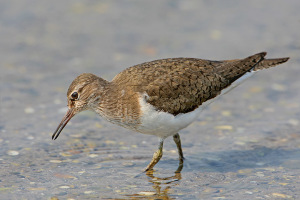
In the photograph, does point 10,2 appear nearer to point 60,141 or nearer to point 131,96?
point 60,141

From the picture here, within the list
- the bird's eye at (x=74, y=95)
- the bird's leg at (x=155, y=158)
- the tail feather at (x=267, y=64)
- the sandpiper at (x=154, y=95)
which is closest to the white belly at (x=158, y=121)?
the sandpiper at (x=154, y=95)

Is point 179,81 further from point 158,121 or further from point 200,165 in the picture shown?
point 200,165

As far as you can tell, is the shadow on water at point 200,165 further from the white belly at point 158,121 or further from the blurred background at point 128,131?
the white belly at point 158,121

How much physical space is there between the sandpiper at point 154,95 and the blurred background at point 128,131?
740 mm

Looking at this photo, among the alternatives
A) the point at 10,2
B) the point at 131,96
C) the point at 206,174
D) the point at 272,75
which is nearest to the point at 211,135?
the point at 206,174

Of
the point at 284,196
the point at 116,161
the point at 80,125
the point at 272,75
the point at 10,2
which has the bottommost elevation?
the point at 284,196

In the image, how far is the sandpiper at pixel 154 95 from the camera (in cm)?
859

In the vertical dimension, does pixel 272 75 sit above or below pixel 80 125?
above

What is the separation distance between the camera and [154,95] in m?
8.62

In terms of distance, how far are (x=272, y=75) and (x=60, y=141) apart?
573 cm

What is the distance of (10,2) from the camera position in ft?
48.8

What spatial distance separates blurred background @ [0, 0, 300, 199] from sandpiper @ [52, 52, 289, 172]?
0.74 m

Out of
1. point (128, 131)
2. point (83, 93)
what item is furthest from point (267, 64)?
point (83, 93)

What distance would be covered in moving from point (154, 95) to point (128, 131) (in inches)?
85.0
